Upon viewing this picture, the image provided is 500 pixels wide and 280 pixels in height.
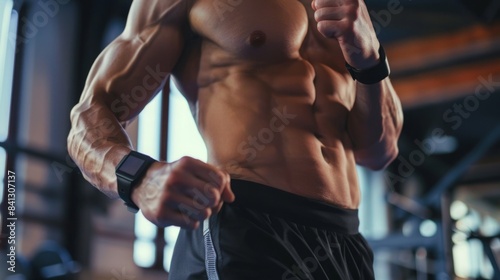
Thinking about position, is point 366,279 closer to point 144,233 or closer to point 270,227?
point 270,227

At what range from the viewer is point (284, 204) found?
1.03m

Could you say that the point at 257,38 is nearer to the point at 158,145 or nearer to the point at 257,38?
the point at 257,38

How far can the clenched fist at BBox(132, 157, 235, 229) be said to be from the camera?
2.35ft

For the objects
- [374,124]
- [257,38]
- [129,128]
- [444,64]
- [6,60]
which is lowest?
[444,64]

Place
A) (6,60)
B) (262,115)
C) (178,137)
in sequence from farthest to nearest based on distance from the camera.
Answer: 1. (178,137)
2. (6,60)
3. (262,115)

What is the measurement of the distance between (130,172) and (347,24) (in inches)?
14.4

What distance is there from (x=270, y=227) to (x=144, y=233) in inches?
137

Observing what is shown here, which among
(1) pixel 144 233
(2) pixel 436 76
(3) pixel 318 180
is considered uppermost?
(3) pixel 318 180

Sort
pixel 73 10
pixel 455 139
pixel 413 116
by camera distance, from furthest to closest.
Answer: pixel 455 139 < pixel 413 116 < pixel 73 10

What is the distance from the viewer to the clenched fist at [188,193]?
72 centimetres

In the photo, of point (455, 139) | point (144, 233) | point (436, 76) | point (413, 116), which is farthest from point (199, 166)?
point (455, 139)

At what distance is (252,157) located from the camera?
1045mm

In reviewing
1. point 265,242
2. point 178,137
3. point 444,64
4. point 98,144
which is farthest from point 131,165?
point 444,64

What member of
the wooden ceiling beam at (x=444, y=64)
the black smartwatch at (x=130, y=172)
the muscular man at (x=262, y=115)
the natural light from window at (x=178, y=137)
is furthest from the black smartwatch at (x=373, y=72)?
the wooden ceiling beam at (x=444, y=64)
